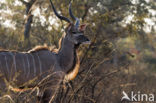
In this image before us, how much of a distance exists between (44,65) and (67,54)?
47 cm

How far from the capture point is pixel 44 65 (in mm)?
4465

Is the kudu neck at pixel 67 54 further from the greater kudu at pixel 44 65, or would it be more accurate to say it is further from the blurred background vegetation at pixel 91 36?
the blurred background vegetation at pixel 91 36

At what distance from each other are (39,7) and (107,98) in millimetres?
2221

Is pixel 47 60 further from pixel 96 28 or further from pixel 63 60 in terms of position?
pixel 96 28

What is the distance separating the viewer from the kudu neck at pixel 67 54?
4.72 metres

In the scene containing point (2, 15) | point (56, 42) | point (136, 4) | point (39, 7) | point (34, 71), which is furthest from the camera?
point (136, 4)

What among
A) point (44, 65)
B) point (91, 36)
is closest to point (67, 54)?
point (44, 65)

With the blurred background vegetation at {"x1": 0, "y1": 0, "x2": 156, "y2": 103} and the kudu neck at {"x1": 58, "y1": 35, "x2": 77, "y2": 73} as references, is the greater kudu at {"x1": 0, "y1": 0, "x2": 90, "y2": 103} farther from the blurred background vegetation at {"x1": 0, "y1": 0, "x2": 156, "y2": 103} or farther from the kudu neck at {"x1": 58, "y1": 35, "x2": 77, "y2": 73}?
the blurred background vegetation at {"x1": 0, "y1": 0, "x2": 156, "y2": 103}

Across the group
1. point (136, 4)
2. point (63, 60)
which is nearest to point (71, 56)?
point (63, 60)

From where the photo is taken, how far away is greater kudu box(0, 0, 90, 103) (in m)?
3.99

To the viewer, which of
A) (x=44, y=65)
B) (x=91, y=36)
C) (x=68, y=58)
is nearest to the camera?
(x=44, y=65)

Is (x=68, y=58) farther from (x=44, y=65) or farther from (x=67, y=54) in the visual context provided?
(x=44, y=65)

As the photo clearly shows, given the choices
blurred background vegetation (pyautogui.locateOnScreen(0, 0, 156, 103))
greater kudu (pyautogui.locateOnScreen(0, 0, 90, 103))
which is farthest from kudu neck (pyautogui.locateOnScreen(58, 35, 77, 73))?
blurred background vegetation (pyautogui.locateOnScreen(0, 0, 156, 103))

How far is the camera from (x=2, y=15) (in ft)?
22.7
